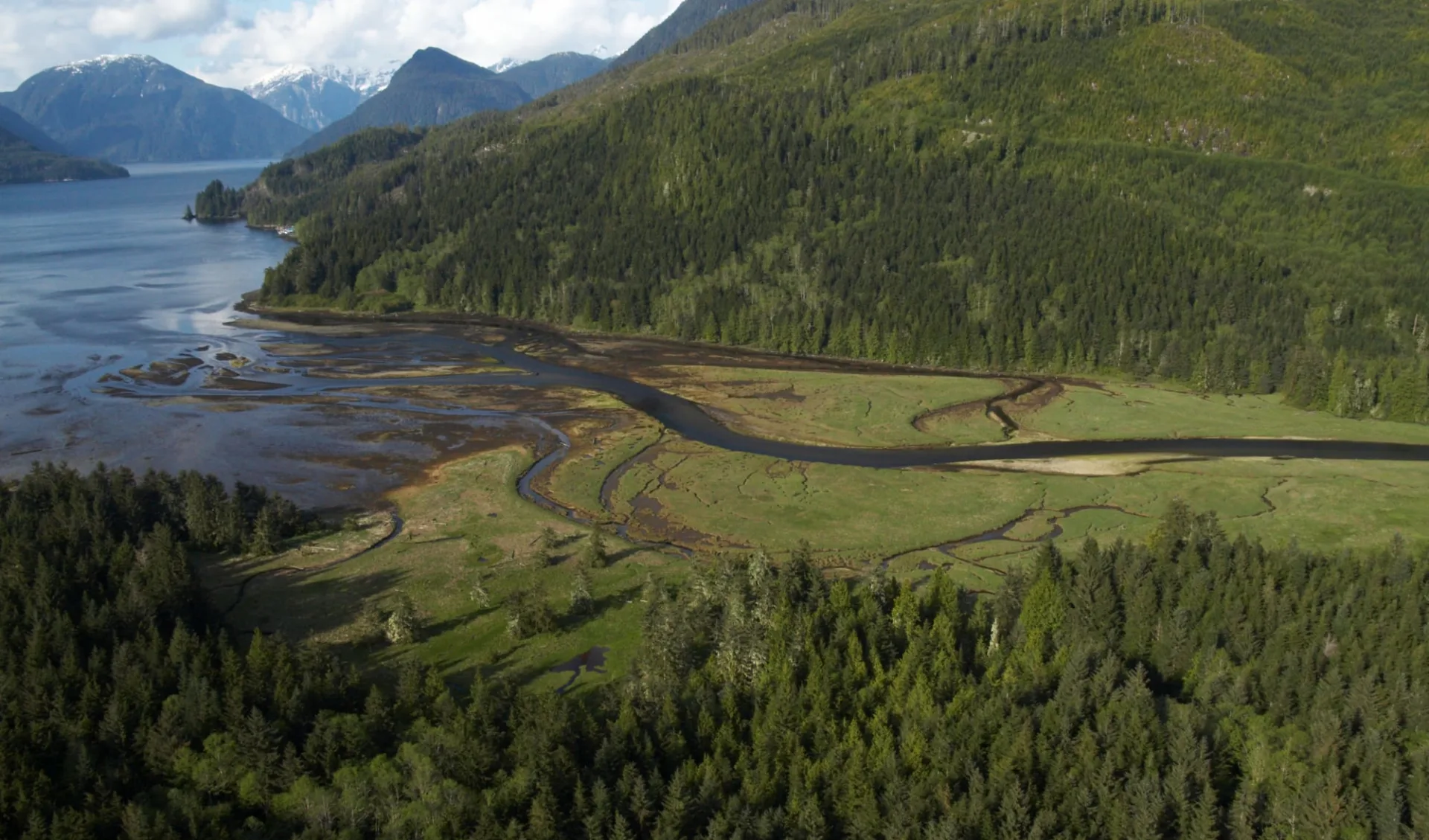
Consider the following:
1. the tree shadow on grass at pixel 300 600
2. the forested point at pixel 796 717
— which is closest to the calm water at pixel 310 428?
the tree shadow on grass at pixel 300 600

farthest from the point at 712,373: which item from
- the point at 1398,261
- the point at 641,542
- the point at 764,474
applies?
the point at 1398,261

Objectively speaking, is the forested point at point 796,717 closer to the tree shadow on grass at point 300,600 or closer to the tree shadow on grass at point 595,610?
the tree shadow on grass at point 300,600

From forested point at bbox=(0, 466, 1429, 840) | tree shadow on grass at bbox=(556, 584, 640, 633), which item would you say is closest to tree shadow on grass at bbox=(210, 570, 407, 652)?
forested point at bbox=(0, 466, 1429, 840)

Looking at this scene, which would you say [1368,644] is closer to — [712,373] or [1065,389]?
[1065,389]

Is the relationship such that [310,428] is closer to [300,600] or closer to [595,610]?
[300,600]

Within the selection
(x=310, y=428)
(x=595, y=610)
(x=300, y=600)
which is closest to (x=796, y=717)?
(x=595, y=610)

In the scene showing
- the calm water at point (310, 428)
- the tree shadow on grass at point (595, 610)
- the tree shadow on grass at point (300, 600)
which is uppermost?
the calm water at point (310, 428)

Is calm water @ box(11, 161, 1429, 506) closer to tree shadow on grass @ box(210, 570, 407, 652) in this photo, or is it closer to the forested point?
tree shadow on grass @ box(210, 570, 407, 652)

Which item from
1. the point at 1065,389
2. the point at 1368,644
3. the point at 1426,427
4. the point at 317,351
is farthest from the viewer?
the point at 317,351
